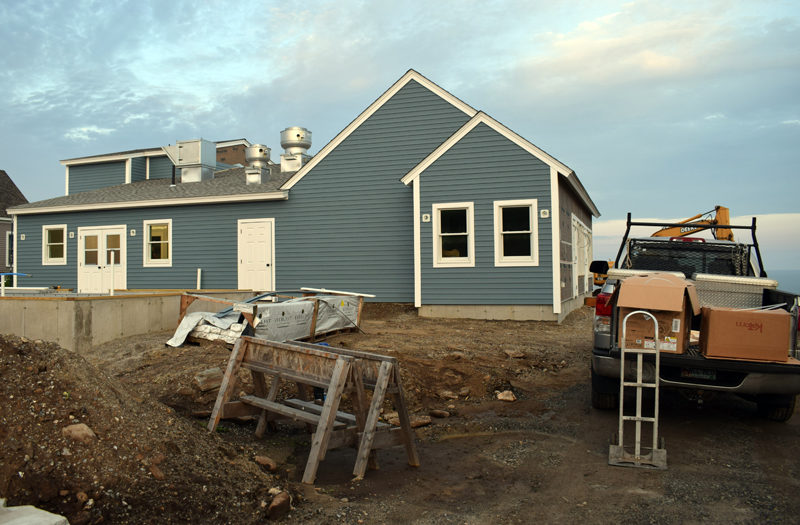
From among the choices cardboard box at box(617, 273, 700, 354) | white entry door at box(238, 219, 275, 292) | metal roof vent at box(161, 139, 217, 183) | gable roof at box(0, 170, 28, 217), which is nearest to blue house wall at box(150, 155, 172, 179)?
metal roof vent at box(161, 139, 217, 183)

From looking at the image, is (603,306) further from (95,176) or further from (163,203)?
(95,176)

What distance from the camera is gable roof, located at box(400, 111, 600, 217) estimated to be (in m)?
15.0

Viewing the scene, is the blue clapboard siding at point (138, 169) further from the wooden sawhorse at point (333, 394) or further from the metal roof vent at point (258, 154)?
the wooden sawhorse at point (333, 394)

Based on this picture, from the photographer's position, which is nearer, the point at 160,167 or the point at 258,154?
the point at 258,154

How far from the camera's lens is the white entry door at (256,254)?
18.5 m

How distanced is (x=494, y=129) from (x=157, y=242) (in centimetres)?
1163

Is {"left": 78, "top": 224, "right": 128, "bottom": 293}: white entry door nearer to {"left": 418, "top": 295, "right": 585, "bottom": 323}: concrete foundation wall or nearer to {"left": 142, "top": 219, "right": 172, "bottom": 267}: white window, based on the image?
{"left": 142, "top": 219, "right": 172, "bottom": 267}: white window

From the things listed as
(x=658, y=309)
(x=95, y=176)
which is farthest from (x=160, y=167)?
(x=658, y=309)

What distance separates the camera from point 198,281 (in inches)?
756

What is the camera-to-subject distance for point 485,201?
15641mm

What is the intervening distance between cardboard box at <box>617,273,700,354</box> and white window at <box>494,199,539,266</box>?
371 inches

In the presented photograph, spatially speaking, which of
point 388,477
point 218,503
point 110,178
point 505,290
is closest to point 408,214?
point 505,290

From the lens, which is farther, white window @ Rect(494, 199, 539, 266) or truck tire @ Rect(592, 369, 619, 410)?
white window @ Rect(494, 199, 539, 266)

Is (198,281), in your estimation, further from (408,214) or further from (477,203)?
(477,203)
